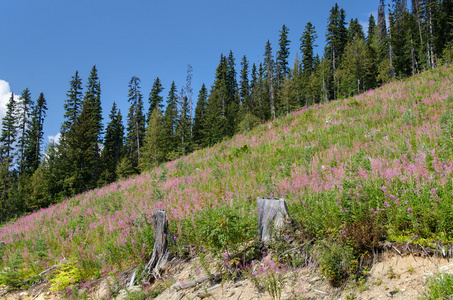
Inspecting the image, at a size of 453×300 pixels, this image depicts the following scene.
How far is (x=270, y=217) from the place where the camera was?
359cm

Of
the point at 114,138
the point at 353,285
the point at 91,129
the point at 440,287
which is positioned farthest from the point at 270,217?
the point at 114,138

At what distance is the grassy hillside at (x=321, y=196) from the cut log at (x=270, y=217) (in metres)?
0.21

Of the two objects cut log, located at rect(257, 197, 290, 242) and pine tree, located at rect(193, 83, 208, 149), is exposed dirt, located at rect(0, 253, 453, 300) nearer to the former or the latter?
cut log, located at rect(257, 197, 290, 242)

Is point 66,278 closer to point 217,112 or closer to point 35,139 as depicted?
point 217,112

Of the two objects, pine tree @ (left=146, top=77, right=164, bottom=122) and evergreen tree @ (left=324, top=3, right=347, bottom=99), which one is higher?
evergreen tree @ (left=324, top=3, right=347, bottom=99)

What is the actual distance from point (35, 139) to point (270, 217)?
60834 mm

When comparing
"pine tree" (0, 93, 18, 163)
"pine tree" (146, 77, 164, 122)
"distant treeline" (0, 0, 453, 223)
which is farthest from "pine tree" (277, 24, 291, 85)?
"pine tree" (0, 93, 18, 163)

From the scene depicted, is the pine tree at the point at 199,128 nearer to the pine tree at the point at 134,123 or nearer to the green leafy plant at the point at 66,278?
the pine tree at the point at 134,123

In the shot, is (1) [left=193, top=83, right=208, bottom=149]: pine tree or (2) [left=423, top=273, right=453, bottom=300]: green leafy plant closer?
(2) [left=423, top=273, right=453, bottom=300]: green leafy plant

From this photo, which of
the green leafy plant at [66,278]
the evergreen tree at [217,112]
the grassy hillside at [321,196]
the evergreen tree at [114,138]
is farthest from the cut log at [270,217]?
the evergreen tree at [114,138]

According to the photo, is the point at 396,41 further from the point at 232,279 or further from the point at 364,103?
the point at 232,279

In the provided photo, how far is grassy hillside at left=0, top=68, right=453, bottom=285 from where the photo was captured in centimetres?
280

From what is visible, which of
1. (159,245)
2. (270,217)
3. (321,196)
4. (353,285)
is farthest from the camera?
(159,245)

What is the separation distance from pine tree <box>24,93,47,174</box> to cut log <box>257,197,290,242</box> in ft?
186
